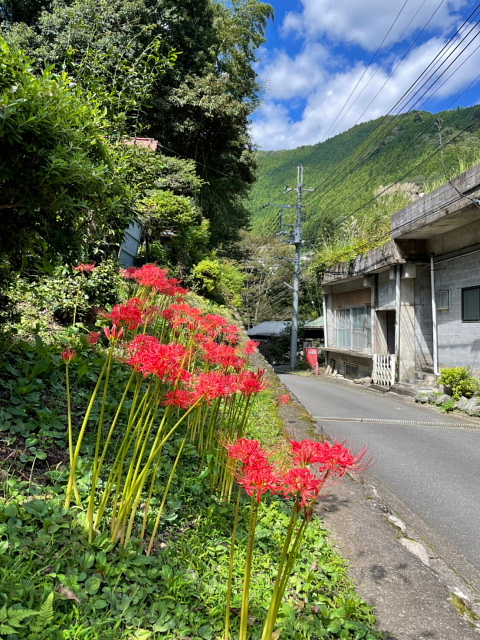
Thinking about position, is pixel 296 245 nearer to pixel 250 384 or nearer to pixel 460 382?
pixel 460 382

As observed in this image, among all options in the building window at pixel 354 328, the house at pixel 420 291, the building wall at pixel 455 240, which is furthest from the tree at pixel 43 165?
the building window at pixel 354 328

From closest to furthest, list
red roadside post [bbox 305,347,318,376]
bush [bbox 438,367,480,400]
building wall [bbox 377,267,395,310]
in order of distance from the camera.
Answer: bush [bbox 438,367,480,400], building wall [bbox 377,267,395,310], red roadside post [bbox 305,347,318,376]

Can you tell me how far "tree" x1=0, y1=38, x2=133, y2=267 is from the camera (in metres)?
2.29

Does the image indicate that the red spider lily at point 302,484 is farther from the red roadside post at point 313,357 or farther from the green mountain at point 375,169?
the red roadside post at point 313,357

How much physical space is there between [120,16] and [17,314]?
13.2 m

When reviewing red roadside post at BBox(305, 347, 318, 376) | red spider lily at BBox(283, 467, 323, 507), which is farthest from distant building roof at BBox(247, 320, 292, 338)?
red spider lily at BBox(283, 467, 323, 507)

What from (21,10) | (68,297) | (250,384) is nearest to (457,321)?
(68,297)

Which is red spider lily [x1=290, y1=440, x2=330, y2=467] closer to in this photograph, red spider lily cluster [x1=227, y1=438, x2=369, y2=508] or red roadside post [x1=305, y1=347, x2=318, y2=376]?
red spider lily cluster [x1=227, y1=438, x2=369, y2=508]

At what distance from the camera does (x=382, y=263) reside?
13367mm

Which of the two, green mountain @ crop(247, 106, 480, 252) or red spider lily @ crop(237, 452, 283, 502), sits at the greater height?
green mountain @ crop(247, 106, 480, 252)

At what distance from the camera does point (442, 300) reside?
11.4 m

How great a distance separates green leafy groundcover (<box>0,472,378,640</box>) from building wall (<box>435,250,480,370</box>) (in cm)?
961

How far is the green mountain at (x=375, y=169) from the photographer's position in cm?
1171

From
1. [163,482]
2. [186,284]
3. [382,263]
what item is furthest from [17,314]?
[382,263]
